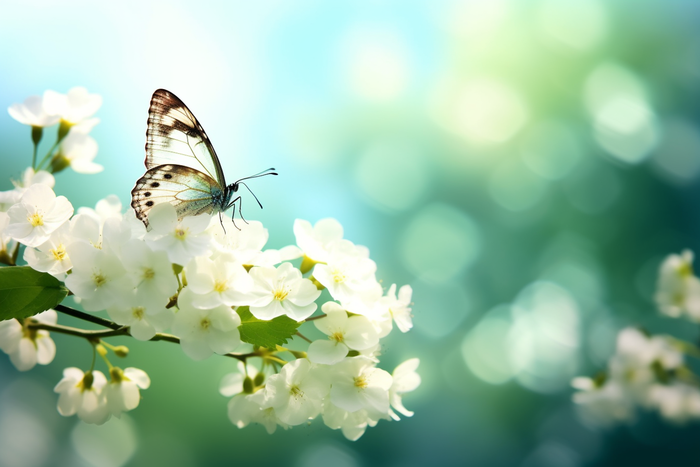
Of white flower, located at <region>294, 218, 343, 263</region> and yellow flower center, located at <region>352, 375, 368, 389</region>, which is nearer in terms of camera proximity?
yellow flower center, located at <region>352, 375, 368, 389</region>

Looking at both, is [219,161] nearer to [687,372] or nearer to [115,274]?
[115,274]

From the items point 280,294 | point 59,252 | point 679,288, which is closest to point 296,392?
point 280,294

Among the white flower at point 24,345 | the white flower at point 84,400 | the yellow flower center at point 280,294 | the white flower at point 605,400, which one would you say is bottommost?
the white flower at point 605,400

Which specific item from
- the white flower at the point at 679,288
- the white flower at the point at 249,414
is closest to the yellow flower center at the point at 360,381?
the white flower at the point at 249,414

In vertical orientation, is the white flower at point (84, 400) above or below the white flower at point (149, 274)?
below

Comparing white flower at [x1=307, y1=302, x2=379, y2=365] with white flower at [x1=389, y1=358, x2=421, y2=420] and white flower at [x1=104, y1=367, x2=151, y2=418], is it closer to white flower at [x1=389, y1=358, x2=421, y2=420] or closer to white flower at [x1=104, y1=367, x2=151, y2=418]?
white flower at [x1=389, y1=358, x2=421, y2=420]

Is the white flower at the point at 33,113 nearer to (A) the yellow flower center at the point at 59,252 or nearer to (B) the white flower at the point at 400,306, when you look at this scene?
(A) the yellow flower center at the point at 59,252

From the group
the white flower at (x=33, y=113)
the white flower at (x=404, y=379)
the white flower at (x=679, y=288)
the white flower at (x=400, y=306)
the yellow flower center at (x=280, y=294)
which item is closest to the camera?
the yellow flower center at (x=280, y=294)

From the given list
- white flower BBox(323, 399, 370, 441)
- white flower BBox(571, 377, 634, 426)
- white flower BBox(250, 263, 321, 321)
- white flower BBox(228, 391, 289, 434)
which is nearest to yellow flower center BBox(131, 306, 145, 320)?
white flower BBox(250, 263, 321, 321)
